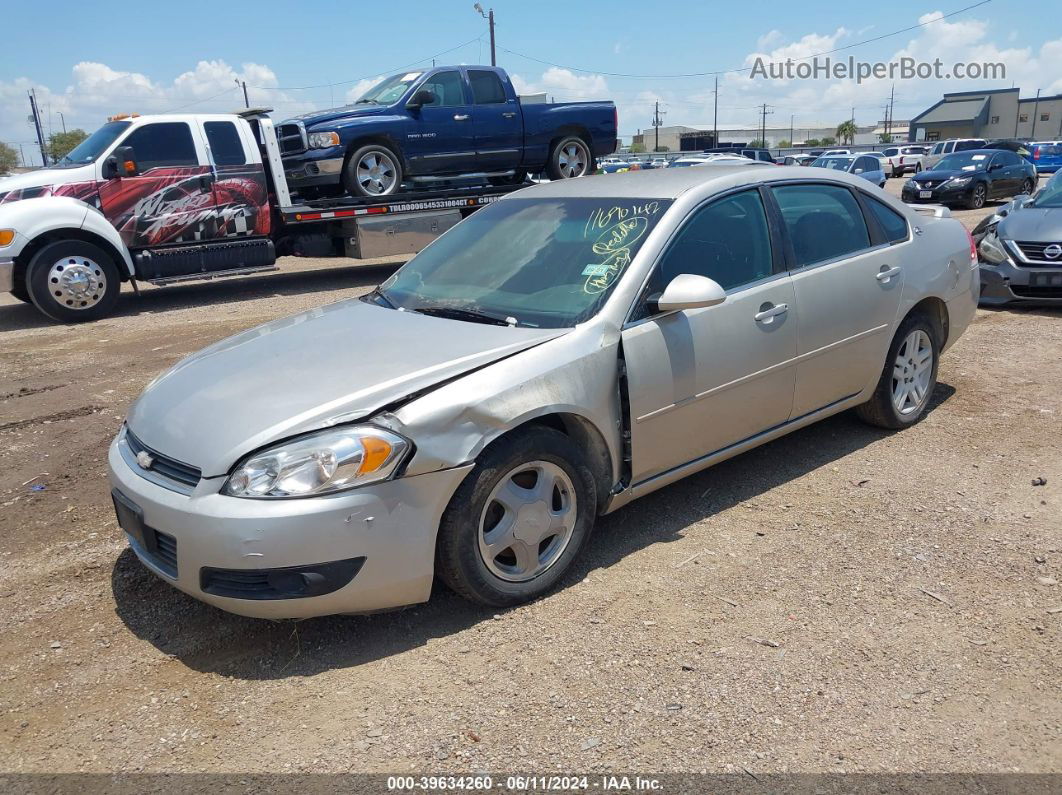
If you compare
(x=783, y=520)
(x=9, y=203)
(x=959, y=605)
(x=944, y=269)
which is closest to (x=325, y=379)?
(x=783, y=520)

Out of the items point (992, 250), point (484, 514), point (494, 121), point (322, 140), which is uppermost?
point (494, 121)

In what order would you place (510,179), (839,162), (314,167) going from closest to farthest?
(314,167) → (510,179) → (839,162)

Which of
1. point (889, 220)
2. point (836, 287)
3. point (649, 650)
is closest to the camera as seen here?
point (649, 650)

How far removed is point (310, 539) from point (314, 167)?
9.98m

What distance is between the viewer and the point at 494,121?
1312 cm

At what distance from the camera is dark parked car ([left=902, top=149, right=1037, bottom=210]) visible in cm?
2098

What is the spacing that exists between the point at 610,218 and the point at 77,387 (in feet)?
16.2

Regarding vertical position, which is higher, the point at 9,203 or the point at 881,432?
the point at 9,203

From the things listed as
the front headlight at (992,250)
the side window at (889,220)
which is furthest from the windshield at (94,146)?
the front headlight at (992,250)

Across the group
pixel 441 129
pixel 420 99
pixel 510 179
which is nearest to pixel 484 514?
pixel 420 99

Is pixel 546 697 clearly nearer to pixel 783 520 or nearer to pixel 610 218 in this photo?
pixel 783 520

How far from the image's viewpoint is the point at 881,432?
17.2 feet

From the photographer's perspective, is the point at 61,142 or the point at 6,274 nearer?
the point at 6,274

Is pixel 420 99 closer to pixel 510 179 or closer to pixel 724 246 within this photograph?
pixel 510 179
